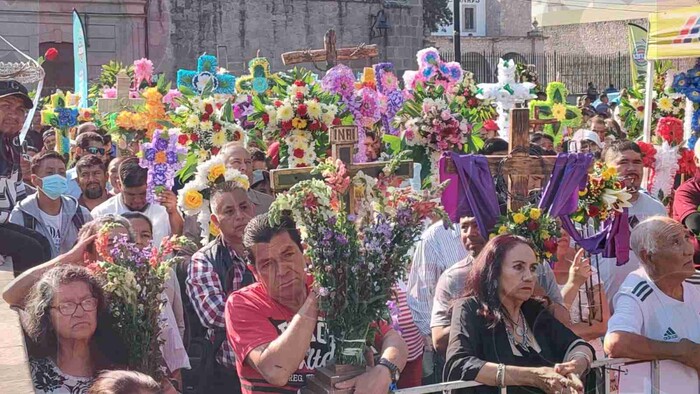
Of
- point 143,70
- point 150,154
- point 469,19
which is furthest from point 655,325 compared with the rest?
point 469,19

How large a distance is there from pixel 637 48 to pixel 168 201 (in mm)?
7690

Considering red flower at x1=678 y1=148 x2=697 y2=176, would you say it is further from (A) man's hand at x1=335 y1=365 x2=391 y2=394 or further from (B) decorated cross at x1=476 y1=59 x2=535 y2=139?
(A) man's hand at x1=335 y1=365 x2=391 y2=394

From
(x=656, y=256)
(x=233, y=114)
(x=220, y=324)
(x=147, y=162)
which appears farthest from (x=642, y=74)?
(x=220, y=324)

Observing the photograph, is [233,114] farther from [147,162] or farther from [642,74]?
[642,74]

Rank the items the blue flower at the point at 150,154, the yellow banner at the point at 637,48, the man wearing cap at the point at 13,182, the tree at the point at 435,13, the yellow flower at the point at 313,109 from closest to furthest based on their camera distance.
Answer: the man wearing cap at the point at 13,182 → the blue flower at the point at 150,154 → the yellow flower at the point at 313,109 → the yellow banner at the point at 637,48 → the tree at the point at 435,13

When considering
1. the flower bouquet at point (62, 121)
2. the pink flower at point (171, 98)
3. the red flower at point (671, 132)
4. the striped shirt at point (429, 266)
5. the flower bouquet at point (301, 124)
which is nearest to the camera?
the striped shirt at point (429, 266)

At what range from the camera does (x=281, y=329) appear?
138 inches

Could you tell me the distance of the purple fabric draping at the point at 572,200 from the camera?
477cm

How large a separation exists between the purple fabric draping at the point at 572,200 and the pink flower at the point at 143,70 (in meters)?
6.44

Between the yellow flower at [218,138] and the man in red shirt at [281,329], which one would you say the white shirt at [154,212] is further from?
the man in red shirt at [281,329]

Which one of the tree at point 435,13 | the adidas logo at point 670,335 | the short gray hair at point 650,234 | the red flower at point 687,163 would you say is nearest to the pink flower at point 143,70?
the red flower at point 687,163

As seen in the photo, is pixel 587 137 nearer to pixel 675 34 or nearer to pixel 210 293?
pixel 675 34

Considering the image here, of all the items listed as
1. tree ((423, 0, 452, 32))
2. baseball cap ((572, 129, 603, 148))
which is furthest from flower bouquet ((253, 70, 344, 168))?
tree ((423, 0, 452, 32))

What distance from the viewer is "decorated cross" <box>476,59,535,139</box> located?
903 centimetres
